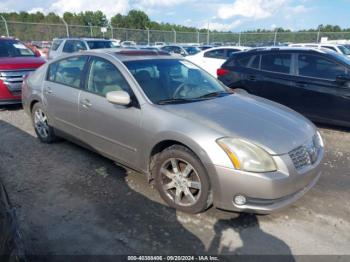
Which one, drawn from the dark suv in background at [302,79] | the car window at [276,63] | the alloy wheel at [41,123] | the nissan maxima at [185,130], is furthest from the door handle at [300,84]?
the alloy wheel at [41,123]

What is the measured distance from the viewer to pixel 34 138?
221 inches

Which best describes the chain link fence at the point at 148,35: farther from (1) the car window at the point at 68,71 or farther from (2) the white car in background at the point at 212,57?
(1) the car window at the point at 68,71

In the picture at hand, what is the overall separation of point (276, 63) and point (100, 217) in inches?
201

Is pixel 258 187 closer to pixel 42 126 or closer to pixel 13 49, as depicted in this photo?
pixel 42 126

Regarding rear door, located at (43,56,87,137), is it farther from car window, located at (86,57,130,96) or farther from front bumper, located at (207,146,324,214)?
front bumper, located at (207,146,324,214)

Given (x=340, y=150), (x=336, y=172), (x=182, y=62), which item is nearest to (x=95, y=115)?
(x=182, y=62)

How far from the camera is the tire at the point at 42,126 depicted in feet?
16.9

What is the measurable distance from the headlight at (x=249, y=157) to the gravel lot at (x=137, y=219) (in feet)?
2.15

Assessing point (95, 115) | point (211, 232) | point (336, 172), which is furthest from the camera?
point (336, 172)

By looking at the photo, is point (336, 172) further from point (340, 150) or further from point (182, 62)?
point (182, 62)

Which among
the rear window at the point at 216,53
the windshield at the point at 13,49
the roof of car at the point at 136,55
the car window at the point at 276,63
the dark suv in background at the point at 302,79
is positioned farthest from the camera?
the rear window at the point at 216,53

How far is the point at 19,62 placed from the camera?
757 centimetres

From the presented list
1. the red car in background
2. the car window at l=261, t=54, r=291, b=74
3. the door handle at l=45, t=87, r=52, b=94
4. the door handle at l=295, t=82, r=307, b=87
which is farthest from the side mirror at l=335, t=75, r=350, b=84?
the red car in background

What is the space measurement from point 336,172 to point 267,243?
211cm
